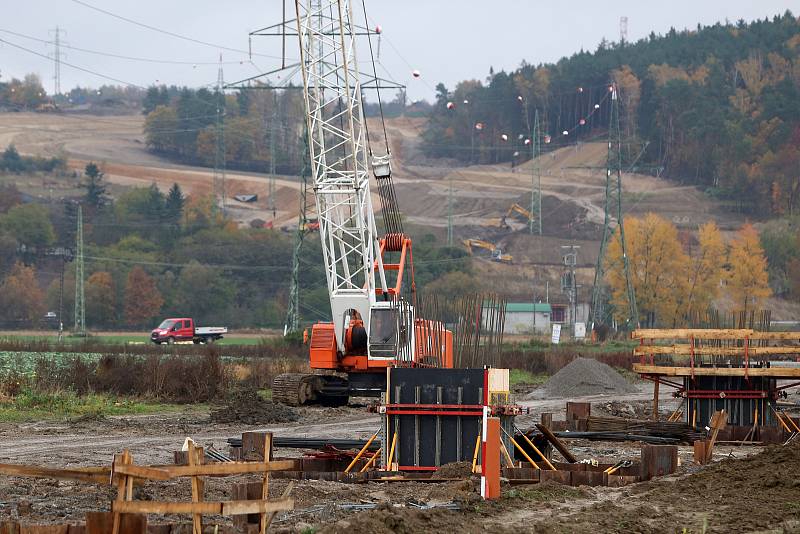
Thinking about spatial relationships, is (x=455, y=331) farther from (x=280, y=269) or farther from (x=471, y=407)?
(x=280, y=269)

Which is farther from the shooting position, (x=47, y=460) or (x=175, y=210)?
(x=175, y=210)

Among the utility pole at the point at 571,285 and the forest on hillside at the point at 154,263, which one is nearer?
the utility pole at the point at 571,285

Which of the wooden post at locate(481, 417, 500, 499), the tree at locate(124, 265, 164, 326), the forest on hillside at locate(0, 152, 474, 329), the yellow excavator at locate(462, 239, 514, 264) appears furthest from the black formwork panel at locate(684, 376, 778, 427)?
the yellow excavator at locate(462, 239, 514, 264)

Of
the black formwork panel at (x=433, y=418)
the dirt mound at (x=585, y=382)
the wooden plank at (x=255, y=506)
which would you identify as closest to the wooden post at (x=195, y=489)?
the wooden plank at (x=255, y=506)

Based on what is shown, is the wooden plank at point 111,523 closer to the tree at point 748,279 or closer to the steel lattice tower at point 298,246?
the steel lattice tower at point 298,246

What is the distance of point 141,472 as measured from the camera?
10.2m

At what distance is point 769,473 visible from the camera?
16.4 m

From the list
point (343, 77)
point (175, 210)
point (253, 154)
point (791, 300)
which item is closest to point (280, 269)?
point (175, 210)

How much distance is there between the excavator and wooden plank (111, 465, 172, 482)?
2181cm

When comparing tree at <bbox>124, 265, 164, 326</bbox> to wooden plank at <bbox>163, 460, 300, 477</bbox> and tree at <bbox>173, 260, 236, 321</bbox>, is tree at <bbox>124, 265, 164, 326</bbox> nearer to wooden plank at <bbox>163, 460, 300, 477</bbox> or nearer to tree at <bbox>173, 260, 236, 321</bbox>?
tree at <bbox>173, 260, 236, 321</bbox>

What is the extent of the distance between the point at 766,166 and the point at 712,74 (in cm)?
3456

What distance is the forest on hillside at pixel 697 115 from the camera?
15725 centimetres

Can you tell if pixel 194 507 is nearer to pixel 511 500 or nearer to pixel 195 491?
pixel 195 491

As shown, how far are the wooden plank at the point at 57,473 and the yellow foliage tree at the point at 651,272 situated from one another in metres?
89.9
